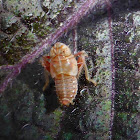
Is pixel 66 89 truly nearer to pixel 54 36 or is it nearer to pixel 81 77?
pixel 81 77

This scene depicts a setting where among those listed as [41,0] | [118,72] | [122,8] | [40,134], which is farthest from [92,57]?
[40,134]

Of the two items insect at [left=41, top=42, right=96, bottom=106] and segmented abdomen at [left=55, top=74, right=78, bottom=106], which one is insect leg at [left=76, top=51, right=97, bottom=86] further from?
segmented abdomen at [left=55, top=74, right=78, bottom=106]

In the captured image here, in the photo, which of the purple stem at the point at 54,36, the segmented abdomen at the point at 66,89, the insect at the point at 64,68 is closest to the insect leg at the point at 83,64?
the insect at the point at 64,68

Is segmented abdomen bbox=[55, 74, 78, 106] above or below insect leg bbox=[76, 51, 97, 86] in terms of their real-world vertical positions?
below

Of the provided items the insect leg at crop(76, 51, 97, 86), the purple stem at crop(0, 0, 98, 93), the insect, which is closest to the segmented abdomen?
the insect

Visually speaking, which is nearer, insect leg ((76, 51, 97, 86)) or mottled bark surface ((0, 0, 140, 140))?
mottled bark surface ((0, 0, 140, 140))

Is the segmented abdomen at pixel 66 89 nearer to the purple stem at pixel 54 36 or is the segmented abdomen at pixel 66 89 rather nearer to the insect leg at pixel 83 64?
the insect leg at pixel 83 64
